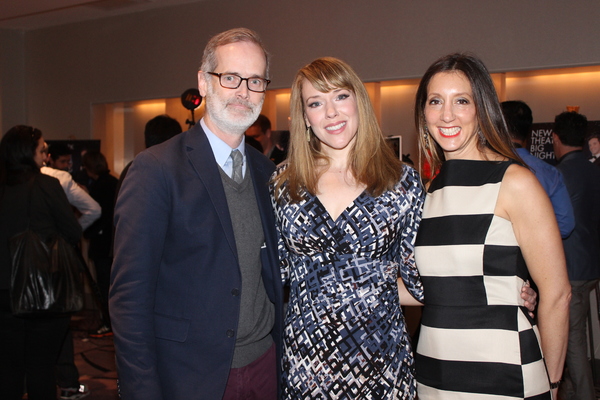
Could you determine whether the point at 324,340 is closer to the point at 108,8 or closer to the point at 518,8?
the point at 518,8

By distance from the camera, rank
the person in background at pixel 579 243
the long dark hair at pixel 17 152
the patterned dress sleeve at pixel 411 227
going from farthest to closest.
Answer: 1. the person in background at pixel 579 243
2. the long dark hair at pixel 17 152
3. the patterned dress sleeve at pixel 411 227

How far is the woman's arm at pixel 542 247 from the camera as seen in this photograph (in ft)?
5.79

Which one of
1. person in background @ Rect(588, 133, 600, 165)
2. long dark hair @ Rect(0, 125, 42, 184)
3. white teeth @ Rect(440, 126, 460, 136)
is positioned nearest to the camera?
white teeth @ Rect(440, 126, 460, 136)

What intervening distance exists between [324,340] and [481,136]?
38.0 inches

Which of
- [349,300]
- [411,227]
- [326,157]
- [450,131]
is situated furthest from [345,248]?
[450,131]

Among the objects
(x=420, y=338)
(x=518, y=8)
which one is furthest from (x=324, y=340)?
(x=518, y=8)

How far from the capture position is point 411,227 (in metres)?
2.09

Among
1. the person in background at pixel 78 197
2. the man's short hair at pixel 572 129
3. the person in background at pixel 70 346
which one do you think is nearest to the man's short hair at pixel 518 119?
the man's short hair at pixel 572 129

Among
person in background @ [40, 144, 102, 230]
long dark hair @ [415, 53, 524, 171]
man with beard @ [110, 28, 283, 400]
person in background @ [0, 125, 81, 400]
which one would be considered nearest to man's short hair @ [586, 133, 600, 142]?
long dark hair @ [415, 53, 524, 171]

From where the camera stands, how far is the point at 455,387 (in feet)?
6.00

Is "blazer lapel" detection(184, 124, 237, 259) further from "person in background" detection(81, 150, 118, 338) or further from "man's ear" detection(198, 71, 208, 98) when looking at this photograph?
"person in background" detection(81, 150, 118, 338)

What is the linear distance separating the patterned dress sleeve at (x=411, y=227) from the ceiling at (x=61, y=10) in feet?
19.8

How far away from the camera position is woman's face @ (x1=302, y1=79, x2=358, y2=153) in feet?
6.93

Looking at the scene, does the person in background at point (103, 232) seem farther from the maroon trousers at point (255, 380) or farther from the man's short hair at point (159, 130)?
the maroon trousers at point (255, 380)
